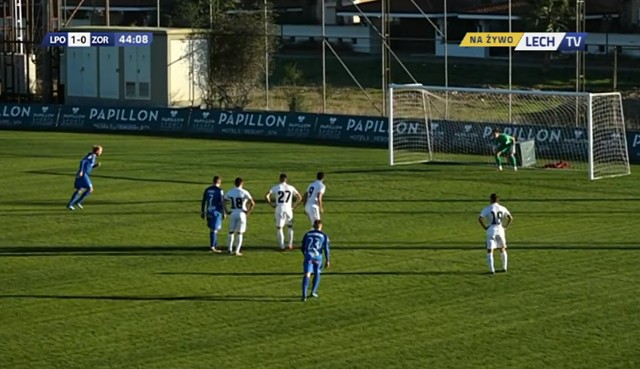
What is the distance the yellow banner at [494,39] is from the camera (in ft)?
166

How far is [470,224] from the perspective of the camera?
108 feet

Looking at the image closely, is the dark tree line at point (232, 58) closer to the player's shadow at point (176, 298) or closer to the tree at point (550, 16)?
the tree at point (550, 16)

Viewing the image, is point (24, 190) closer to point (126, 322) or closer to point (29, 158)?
point (29, 158)

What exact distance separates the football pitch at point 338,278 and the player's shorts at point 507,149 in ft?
3.32

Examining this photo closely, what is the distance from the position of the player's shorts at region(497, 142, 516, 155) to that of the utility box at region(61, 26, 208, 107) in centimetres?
2084

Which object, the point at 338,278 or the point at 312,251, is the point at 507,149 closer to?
the point at 338,278

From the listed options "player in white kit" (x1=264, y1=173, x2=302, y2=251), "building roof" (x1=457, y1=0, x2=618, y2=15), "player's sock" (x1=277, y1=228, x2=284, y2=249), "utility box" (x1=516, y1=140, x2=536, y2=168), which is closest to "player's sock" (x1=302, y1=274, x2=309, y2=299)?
"player in white kit" (x1=264, y1=173, x2=302, y2=251)

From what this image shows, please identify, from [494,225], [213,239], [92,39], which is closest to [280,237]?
[213,239]

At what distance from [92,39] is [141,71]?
348cm

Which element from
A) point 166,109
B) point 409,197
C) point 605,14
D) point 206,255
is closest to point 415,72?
point 605,14

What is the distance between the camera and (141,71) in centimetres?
6066

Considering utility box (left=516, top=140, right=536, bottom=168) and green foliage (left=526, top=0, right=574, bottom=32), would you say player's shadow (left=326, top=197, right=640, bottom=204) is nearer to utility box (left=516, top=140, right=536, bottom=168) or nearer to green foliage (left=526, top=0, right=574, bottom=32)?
utility box (left=516, top=140, right=536, bottom=168)

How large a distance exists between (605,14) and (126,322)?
63079mm

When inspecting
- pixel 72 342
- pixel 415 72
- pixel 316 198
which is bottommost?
pixel 72 342
